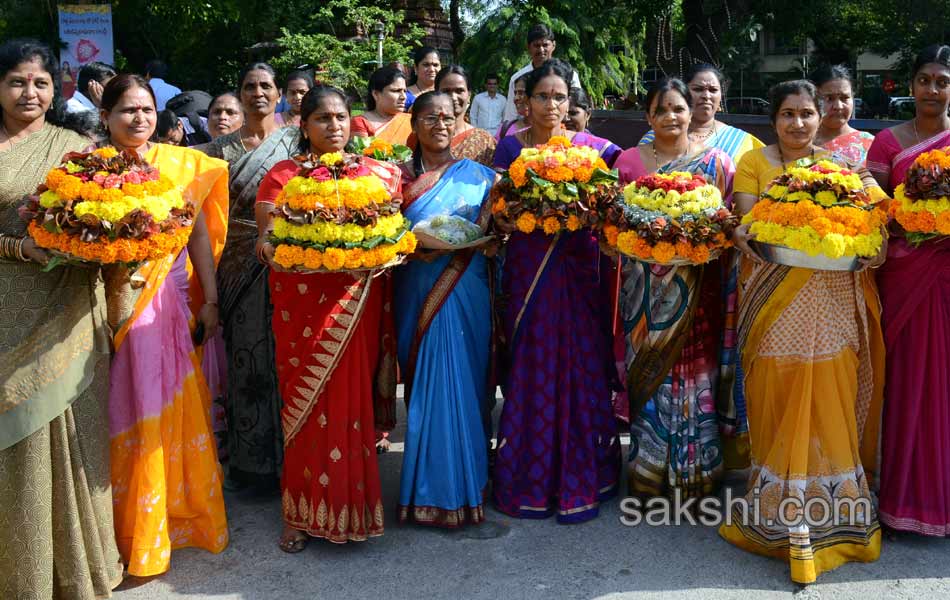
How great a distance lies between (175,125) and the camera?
5.96m

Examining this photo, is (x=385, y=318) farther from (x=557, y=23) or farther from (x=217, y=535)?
(x=557, y=23)

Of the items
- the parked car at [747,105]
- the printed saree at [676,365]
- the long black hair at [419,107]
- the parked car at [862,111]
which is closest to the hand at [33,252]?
the long black hair at [419,107]

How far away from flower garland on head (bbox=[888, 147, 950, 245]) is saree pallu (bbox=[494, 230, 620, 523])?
1.47m

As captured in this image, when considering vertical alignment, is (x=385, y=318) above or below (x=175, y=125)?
below

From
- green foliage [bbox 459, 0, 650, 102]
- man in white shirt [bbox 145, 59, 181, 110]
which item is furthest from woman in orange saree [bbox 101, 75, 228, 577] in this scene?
green foliage [bbox 459, 0, 650, 102]

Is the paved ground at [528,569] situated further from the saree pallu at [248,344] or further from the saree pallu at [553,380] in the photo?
the saree pallu at [248,344]

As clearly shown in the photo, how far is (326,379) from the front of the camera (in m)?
4.15

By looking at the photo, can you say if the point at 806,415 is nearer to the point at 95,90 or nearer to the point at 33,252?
the point at 33,252

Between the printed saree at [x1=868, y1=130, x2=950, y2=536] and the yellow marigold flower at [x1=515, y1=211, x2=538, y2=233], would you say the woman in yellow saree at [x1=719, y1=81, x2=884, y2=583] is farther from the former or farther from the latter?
the yellow marigold flower at [x1=515, y1=211, x2=538, y2=233]

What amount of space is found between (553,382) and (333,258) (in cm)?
144

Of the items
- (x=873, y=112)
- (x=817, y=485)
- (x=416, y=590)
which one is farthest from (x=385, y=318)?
(x=873, y=112)

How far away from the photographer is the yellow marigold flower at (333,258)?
376cm

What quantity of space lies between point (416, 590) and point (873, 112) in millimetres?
28529

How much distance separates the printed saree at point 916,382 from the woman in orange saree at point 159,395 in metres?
3.27
